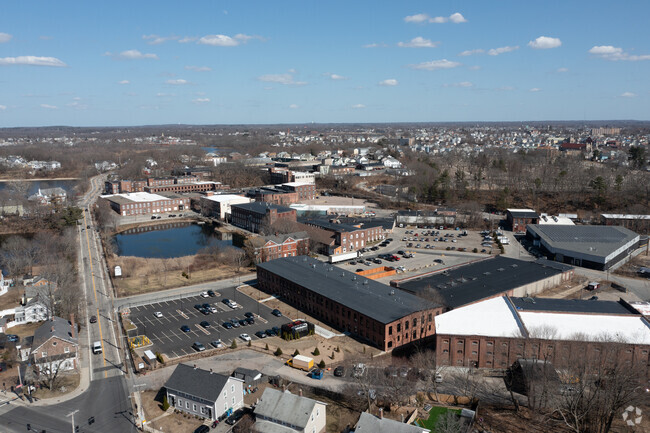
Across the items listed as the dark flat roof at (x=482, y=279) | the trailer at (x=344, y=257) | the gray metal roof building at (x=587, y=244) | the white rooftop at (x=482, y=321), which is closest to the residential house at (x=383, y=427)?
the white rooftop at (x=482, y=321)

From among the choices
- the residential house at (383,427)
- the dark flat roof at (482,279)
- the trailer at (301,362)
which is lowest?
the trailer at (301,362)

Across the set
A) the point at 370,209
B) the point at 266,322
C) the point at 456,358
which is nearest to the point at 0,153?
the point at 370,209

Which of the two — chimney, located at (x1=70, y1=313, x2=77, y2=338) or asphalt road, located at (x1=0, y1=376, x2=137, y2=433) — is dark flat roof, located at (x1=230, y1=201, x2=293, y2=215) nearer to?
chimney, located at (x1=70, y1=313, x2=77, y2=338)

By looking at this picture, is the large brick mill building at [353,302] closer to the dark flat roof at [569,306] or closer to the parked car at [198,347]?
the dark flat roof at [569,306]

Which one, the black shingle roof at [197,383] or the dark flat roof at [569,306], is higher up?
the dark flat roof at [569,306]

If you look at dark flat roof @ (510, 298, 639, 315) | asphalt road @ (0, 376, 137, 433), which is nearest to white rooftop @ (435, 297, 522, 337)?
dark flat roof @ (510, 298, 639, 315)

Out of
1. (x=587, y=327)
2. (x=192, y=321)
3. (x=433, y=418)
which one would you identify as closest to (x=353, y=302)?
(x=433, y=418)

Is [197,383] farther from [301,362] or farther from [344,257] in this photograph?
[344,257]
